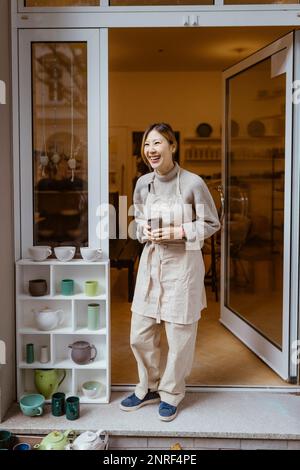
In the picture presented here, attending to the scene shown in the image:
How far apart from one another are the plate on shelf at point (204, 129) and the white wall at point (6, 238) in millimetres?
4534

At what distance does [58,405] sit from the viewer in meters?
2.67

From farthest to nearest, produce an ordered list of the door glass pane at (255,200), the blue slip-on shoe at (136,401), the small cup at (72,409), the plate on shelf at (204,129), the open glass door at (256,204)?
the plate on shelf at (204,129) → the door glass pane at (255,200) → the open glass door at (256,204) → the blue slip-on shoe at (136,401) → the small cup at (72,409)

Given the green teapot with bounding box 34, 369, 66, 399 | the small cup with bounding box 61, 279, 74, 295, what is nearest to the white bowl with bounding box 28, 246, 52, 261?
the small cup with bounding box 61, 279, 74, 295

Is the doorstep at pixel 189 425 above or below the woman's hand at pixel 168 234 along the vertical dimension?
below

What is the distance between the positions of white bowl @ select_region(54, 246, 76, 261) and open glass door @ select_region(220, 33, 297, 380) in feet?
4.33

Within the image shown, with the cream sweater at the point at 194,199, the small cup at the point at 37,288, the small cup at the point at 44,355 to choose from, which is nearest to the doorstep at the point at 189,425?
the small cup at the point at 44,355

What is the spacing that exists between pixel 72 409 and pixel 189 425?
59 centimetres

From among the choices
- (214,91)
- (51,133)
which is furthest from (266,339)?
(214,91)

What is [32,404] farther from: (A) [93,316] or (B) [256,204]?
(B) [256,204]

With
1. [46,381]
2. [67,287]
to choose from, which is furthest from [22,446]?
[67,287]

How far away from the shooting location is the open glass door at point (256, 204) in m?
3.38

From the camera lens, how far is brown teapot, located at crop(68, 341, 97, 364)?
9.14 feet

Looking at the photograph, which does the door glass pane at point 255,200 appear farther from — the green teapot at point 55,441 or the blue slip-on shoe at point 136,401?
the green teapot at point 55,441
